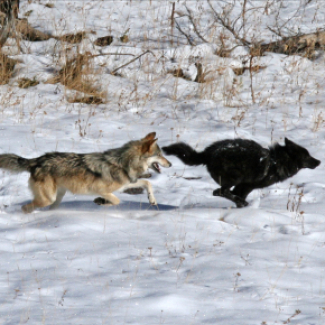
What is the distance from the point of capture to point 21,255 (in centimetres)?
459

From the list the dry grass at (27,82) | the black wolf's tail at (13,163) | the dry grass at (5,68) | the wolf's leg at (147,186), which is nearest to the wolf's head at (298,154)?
the wolf's leg at (147,186)

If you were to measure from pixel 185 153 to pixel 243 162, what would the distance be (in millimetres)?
822

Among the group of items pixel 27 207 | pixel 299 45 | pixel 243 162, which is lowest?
pixel 27 207

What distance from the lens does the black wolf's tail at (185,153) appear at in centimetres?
655

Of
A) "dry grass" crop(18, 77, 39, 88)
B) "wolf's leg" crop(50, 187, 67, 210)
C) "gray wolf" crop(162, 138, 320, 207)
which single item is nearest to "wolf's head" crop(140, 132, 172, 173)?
"gray wolf" crop(162, 138, 320, 207)

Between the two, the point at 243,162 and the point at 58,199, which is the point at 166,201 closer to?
the point at 243,162

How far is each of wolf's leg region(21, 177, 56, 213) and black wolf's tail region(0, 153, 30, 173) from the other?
201 millimetres

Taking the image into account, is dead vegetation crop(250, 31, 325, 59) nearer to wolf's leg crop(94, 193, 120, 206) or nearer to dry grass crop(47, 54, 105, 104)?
dry grass crop(47, 54, 105, 104)

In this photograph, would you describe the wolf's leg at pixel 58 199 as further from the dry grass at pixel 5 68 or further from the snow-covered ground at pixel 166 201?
the dry grass at pixel 5 68

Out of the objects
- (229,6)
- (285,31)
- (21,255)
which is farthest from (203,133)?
(229,6)

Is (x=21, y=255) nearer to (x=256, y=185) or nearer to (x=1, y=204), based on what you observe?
(x=1, y=204)

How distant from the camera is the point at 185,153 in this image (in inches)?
258

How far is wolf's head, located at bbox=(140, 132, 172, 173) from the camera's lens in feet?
21.0

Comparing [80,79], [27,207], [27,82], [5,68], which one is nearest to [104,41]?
[80,79]
